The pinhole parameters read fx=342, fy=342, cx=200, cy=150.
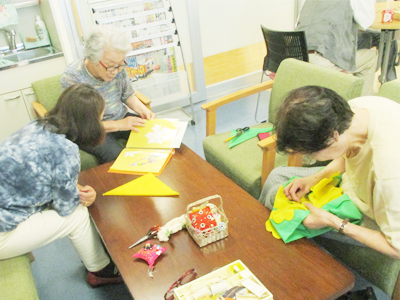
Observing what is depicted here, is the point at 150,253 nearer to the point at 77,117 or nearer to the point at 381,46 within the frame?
the point at 77,117

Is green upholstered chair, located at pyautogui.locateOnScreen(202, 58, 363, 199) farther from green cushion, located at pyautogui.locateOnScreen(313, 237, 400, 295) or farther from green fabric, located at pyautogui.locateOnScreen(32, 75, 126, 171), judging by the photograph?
green fabric, located at pyautogui.locateOnScreen(32, 75, 126, 171)

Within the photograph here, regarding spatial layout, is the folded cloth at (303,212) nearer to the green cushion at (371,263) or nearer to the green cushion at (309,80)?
the green cushion at (371,263)

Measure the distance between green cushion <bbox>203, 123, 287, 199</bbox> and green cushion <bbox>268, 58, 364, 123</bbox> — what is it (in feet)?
1.04

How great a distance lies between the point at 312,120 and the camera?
106 cm

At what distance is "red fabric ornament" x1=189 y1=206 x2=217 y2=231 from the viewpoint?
1253 millimetres

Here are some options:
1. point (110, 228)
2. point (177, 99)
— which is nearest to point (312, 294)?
point (110, 228)

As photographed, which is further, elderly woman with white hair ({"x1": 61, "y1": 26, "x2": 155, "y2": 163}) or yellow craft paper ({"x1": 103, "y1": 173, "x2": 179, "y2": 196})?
elderly woman with white hair ({"x1": 61, "y1": 26, "x2": 155, "y2": 163})

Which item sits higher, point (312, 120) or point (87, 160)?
point (312, 120)

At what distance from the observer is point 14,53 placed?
3.03 meters

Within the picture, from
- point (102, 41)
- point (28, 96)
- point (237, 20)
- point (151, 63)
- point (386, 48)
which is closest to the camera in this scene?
point (102, 41)

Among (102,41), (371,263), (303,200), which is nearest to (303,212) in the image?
(303,200)

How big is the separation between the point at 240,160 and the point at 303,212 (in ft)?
2.24

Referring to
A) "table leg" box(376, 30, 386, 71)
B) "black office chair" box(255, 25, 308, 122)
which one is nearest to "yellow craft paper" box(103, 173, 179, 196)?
"black office chair" box(255, 25, 308, 122)

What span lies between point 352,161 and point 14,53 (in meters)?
2.97
